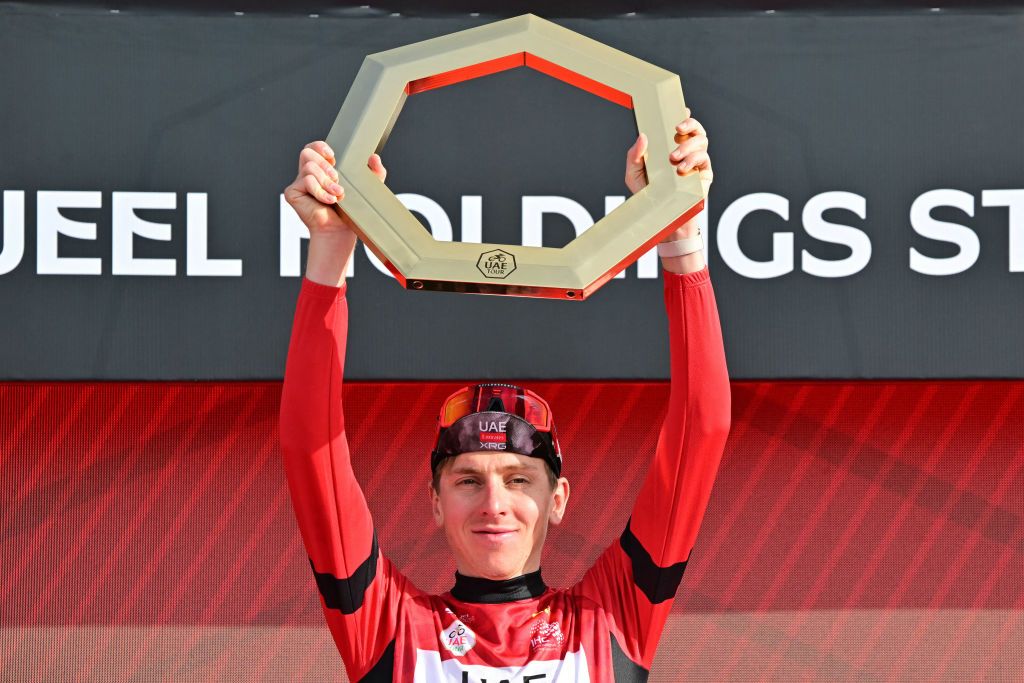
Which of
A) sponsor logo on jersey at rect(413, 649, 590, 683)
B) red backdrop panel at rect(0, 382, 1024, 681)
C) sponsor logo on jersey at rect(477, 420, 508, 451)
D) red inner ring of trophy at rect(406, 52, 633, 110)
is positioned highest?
red inner ring of trophy at rect(406, 52, 633, 110)

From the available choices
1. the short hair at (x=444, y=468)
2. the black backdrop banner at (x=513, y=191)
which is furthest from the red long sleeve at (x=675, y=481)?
the black backdrop banner at (x=513, y=191)

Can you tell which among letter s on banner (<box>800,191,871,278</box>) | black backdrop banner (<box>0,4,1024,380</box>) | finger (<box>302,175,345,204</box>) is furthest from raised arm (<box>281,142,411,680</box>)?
letter s on banner (<box>800,191,871,278</box>)

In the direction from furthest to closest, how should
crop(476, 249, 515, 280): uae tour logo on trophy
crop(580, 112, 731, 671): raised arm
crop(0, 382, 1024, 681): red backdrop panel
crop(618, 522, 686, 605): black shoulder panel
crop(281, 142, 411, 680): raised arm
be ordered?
1. crop(0, 382, 1024, 681): red backdrop panel
2. crop(618, 522, 686, 605): black shoulder panel
3. crop(580, 112, 731, 671): raised arm
4. crop(281, 142, 411, 680): raised arm
5. crop(476, 249, 515, 280): uae tour logo on trophy

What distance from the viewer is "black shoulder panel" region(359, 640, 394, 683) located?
1.49 m

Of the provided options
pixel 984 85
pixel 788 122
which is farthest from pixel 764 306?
A: pixel 984 85

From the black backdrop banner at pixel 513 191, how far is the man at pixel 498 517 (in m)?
0.82

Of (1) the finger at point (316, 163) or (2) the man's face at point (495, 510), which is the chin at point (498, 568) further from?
(1) the finger at point (316, 163)

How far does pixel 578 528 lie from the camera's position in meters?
2.61

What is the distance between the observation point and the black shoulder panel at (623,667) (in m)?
1.50

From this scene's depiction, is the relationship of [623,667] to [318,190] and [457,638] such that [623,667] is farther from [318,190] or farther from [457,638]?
[318,190]

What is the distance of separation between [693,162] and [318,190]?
428mm

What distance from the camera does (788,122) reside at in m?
2.34

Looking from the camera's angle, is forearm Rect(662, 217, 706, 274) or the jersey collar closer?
forearm Rect(662, 217, 706, 274)

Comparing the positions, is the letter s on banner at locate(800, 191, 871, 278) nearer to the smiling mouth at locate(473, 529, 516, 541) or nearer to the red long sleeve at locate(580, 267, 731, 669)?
the red long sleeve at locate(580, 267, 731, 669)
